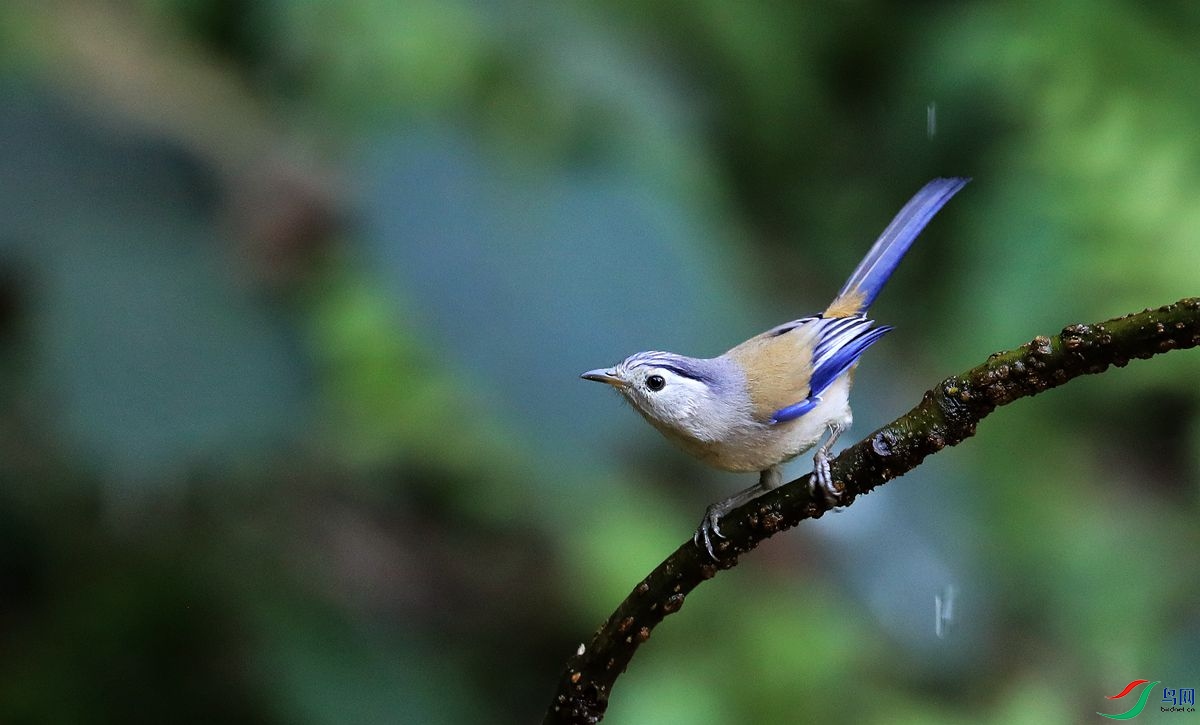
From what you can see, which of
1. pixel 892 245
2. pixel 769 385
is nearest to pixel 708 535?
pixel 769 385

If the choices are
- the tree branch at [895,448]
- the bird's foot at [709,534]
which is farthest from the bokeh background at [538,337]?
the tree branch at [895,448]

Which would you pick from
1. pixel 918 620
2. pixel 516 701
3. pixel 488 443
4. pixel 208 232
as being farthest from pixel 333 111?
pixel 918 620

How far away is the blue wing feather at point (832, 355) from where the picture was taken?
76.5 inches

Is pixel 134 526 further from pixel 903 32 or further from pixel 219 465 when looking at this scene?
pixel 903 32

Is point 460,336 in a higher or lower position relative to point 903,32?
lower

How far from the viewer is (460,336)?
2.18 meters

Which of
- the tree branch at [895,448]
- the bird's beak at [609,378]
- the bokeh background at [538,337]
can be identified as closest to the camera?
the tree branch at [895,448]

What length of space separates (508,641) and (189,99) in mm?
1728

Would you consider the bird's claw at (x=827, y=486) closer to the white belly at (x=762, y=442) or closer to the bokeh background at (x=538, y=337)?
the white belly at (x=762, y=442)

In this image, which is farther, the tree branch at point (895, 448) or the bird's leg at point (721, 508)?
the bird's leg at point (721, 508)

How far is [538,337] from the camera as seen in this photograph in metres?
2.21

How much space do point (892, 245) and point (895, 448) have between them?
92 cm

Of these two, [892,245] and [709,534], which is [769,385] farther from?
[709,534]

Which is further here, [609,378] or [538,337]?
[538,337]
